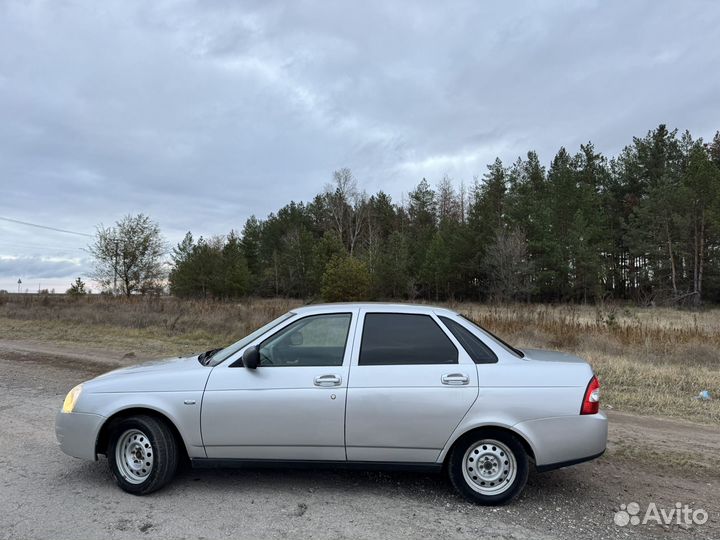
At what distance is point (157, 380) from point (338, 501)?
185cm

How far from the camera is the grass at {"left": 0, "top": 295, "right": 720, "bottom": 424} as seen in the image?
8.31 m

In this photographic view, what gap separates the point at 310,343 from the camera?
459cm

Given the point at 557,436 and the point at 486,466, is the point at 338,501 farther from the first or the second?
the point at 557,436

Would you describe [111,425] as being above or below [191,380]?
below

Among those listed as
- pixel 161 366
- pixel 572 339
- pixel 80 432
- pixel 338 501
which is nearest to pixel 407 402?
pixel 338 501

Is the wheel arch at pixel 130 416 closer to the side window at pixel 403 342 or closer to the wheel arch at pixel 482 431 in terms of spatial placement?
the side window at pixel 403 342

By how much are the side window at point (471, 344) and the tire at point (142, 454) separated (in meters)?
2.58

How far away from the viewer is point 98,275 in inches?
1714

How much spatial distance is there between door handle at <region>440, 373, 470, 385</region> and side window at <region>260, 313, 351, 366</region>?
0.88 m

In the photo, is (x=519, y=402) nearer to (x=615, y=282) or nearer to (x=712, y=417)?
(x=712, y=417)

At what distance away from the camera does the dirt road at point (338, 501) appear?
3607mm

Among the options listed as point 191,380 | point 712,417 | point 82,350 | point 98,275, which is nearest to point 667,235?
point 712,417

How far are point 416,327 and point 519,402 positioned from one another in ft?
3.40

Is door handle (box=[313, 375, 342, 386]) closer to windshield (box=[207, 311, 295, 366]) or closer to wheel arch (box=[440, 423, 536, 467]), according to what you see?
windshield (box=[207, 311, 295, 366])
